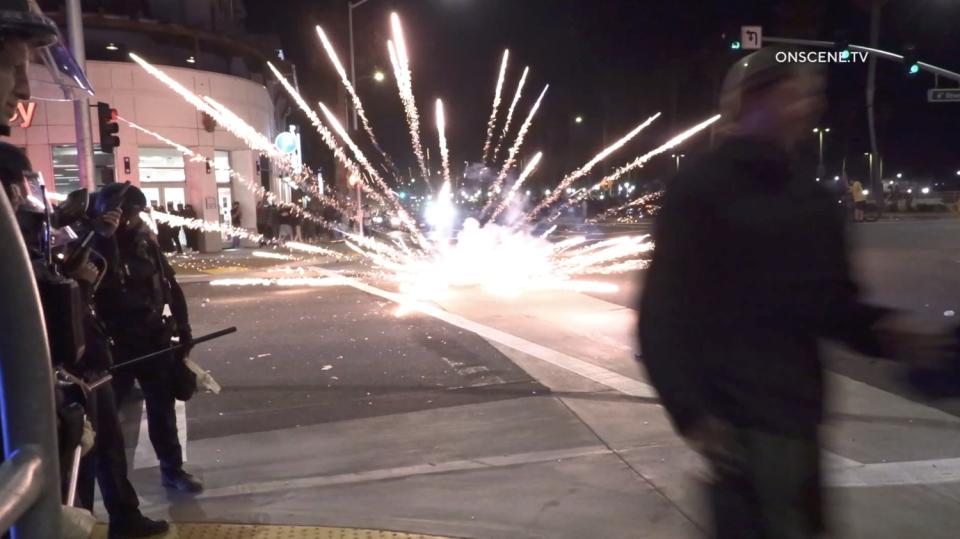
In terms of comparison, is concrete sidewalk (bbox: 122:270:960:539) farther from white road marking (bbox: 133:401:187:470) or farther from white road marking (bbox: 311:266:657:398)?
white road marking (bbox: 133:401:187:470)

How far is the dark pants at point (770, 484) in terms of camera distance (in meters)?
2.09

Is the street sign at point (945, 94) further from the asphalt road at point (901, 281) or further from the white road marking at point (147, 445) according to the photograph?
the white road marking at point (147, 445)

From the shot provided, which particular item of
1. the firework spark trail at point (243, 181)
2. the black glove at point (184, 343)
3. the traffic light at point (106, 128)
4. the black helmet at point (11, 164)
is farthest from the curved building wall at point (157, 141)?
the black helmet at point (11, 164)

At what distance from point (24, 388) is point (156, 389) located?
3.15 m

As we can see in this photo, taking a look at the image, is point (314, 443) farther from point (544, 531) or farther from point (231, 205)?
point (231, 205)

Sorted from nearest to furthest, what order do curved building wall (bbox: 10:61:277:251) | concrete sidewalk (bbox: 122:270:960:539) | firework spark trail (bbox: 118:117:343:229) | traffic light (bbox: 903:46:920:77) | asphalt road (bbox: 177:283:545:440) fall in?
concrete sidewalk (bbox: 122:270:960:539) < asphalt road (bbox: 177:283:545:440) < traffic light (bbox: 903:46:920:77) < curved building wall (bbox: 10:61:277:251) < firework spark trail (bbox: 118:117:343:229)

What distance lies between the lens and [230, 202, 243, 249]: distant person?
85.9 feet

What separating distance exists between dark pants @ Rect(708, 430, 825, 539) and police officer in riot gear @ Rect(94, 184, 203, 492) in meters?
3.43

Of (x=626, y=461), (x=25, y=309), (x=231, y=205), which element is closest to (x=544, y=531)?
(x=626, y=461)

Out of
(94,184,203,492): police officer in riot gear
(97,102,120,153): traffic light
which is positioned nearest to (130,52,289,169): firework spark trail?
(97,102,120,153): traffic light

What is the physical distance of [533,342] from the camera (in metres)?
9.00

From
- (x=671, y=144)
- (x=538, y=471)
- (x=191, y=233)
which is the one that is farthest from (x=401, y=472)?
(x=191, y=233)

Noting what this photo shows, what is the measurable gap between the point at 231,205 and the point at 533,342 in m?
21.0

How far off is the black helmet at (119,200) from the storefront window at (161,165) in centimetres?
2169
